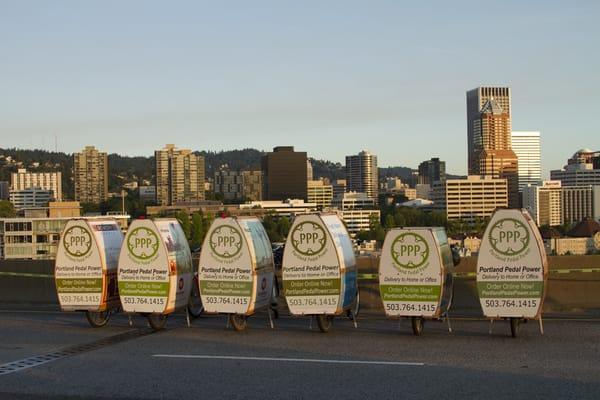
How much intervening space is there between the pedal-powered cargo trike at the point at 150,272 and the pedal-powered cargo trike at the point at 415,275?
4.06 m

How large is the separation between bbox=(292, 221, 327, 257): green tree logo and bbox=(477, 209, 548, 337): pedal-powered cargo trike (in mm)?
2816

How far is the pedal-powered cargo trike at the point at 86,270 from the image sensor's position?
17.9 m

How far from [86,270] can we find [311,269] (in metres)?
4.51

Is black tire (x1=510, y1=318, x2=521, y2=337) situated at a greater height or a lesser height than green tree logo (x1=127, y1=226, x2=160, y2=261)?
lesser

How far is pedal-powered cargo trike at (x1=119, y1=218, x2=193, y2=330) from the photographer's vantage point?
1744cm

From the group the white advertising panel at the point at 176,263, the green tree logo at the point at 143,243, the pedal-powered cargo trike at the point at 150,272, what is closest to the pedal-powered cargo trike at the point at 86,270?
the pedal-powered cargo trike at the point at 150,272

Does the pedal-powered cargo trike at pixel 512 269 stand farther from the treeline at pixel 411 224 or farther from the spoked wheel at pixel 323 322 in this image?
the treeline at pixel 411 224

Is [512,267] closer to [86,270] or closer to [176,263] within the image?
[176,263]

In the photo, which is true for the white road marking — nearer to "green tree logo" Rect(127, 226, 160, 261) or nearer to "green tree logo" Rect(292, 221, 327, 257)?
"green tree logo" Rect(292, 221, 327, 257)

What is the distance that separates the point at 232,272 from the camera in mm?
17109

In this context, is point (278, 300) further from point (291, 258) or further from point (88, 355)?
point (88, 355)

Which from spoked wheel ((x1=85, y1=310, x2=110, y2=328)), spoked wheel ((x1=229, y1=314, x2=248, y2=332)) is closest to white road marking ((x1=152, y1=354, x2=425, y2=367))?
spoked wheel ((x1=229, y1=314, x2=248, y2=332))

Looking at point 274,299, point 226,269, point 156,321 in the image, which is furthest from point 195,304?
point 226,269

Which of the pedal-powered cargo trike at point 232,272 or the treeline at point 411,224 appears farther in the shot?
the treeline at point 411,224
